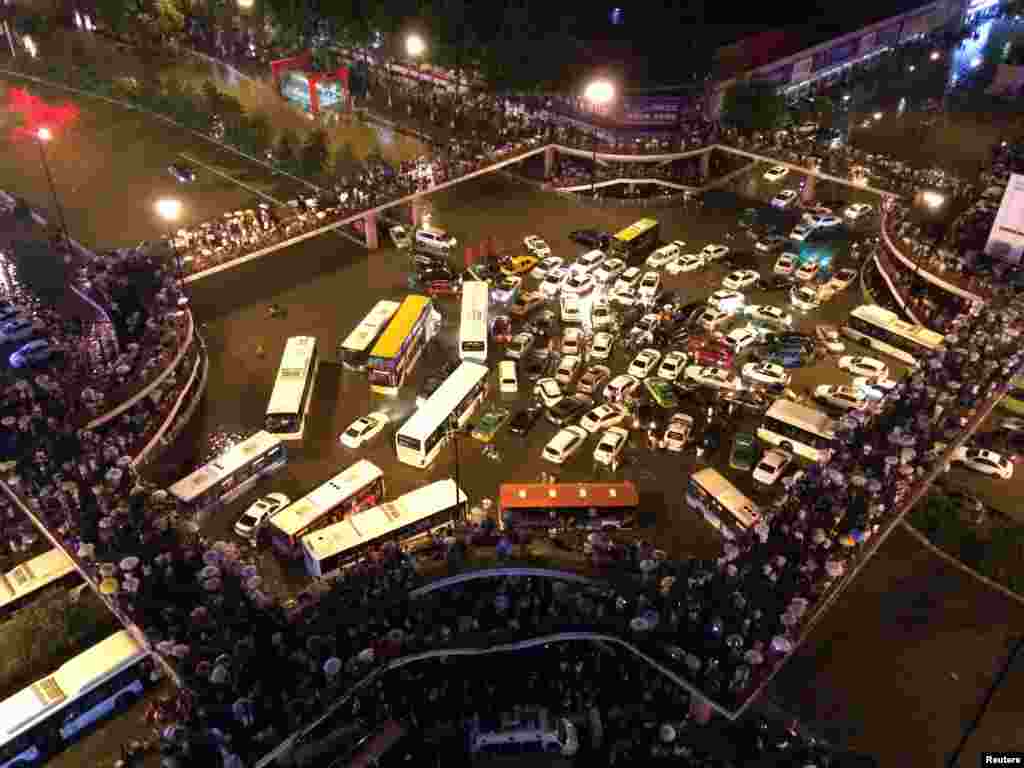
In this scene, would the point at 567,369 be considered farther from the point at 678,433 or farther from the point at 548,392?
the point at 678,433

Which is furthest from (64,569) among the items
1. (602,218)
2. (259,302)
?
(602,218)

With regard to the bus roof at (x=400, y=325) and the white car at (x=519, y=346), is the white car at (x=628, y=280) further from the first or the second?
the bus roof at (x=400, y=325)

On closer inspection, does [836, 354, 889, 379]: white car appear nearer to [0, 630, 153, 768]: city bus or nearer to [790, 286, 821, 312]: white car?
[790, 286, 821, 312]: white car

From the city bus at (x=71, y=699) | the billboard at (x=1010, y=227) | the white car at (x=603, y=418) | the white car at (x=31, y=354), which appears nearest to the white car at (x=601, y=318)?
the white car at (x=603, y=418)

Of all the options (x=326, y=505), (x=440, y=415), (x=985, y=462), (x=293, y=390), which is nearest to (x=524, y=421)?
(x=440, y=415)

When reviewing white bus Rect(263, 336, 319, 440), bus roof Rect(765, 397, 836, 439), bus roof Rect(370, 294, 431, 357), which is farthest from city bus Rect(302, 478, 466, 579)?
bus roof Rect(765, 397, 836, 439)
